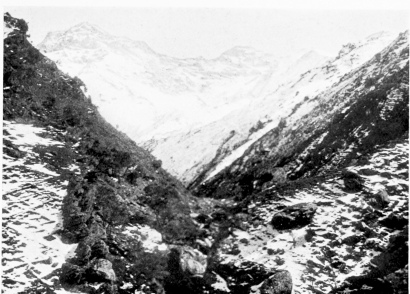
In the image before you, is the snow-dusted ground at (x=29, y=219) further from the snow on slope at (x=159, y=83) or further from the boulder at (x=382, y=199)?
the snow on slope at (x=159, y=83)

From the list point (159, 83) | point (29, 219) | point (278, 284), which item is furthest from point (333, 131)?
point (159, 83)

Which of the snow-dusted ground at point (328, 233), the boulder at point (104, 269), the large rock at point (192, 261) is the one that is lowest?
the boulder at point (104, 269)

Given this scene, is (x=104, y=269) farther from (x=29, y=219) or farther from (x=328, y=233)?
(x=328, y=233)

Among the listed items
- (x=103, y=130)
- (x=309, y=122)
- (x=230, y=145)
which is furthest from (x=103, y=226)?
(x=230, y=145)

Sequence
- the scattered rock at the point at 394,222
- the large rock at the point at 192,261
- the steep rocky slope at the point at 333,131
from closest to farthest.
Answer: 1. the scattered rock at the point at 394,222
2. the large rock at the point at 192,261
3. the steep rocky slope at the point at 333,131

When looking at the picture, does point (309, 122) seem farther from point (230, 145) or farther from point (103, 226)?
point (103, 226)

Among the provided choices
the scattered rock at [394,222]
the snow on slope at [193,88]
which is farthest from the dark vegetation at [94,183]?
the snow on slope at [193,88]

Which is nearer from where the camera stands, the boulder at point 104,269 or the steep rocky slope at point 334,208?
the boulder at point 104,269
